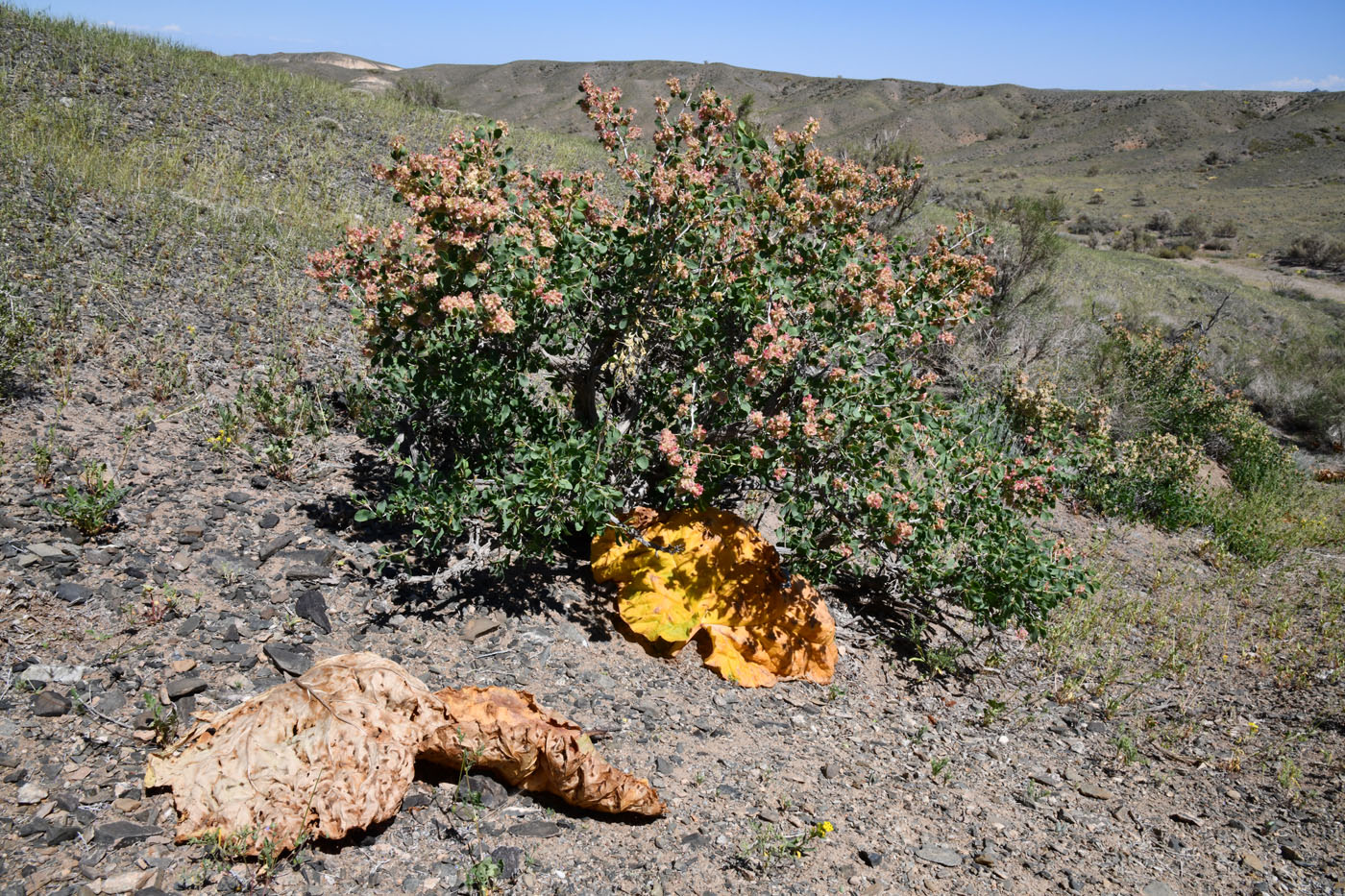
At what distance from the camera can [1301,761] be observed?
151 inches

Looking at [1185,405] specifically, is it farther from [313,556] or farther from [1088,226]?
[1088,226]

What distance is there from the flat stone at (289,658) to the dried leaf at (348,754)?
33 centimetres

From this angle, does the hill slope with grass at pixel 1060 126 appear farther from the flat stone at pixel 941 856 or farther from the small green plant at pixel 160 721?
the flat stone at pixel 941 856

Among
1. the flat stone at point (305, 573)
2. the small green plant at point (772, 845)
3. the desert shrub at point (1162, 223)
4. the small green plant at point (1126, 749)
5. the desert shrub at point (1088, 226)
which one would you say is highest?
the desert shrub at point (1162, 223)

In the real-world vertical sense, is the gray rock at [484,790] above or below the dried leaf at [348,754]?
below

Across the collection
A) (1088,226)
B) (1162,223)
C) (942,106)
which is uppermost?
(942,106)

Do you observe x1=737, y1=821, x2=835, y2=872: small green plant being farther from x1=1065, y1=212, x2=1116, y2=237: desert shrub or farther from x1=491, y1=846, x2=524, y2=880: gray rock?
x1=1065, y1=212, x2=1116, y2=237: desert shrub

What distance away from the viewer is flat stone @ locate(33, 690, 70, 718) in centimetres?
233

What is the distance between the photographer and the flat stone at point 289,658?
2734mm

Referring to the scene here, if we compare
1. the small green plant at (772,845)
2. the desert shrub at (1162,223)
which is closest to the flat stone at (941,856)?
the small green plant at (772,845)

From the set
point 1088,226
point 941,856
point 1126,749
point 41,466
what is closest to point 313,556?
point 41,466

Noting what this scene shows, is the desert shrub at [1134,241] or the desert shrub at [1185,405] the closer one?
the desert shrub at [1185,405]

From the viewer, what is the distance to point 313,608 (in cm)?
308

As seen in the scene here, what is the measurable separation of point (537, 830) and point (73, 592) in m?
1.92
